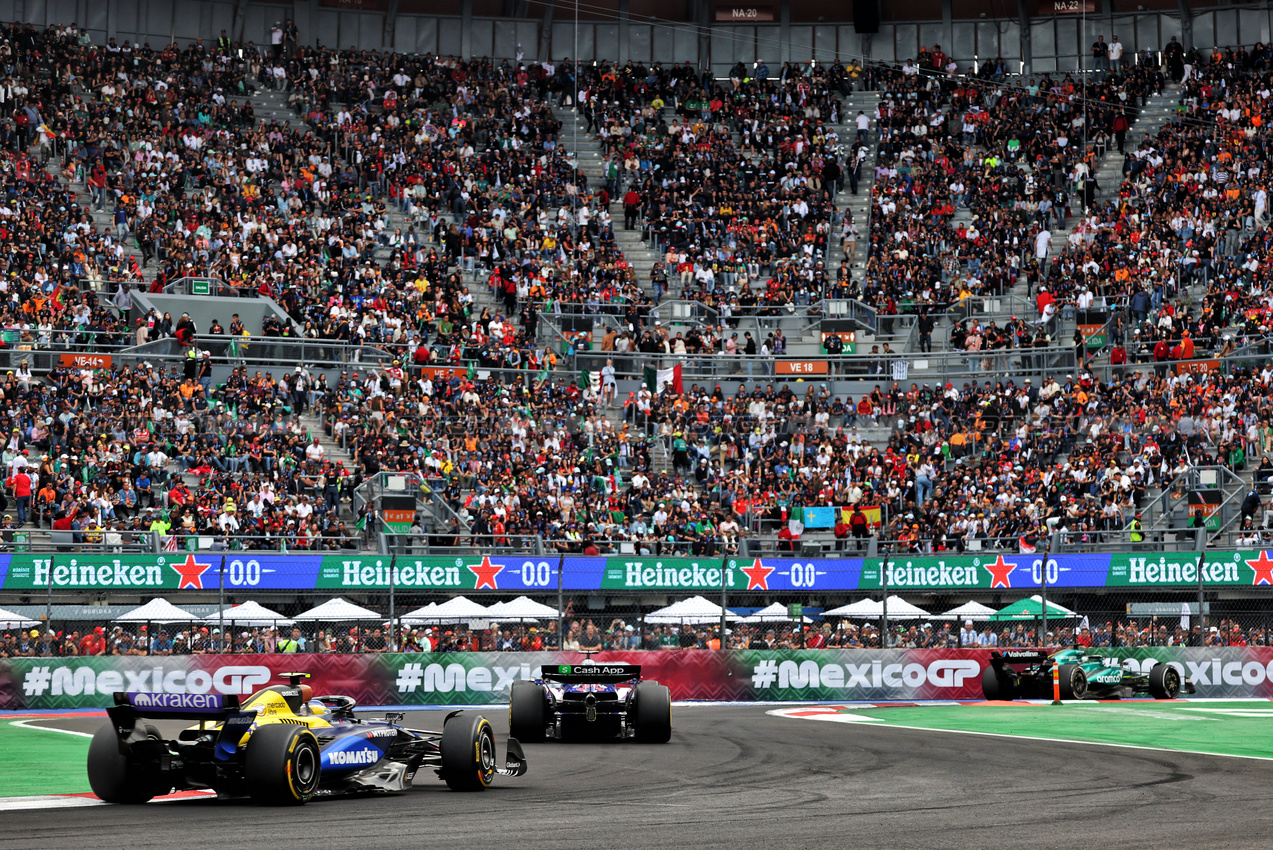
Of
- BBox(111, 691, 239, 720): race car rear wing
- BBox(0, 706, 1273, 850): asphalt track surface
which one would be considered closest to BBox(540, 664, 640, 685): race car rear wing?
BBox(0, 706, 1273, 850): asphalt track surface

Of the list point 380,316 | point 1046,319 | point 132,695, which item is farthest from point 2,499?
point 1046,319

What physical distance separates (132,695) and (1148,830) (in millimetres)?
7805

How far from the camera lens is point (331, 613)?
32156 millimetres

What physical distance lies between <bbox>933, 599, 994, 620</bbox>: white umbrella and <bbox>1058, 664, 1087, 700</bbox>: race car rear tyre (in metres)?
2.79

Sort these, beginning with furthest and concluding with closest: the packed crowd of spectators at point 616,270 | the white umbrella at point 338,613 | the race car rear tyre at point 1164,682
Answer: the packed crowd of spectators at point 616,270, the white umbrella at point 338,613, the race car rear tyre at point 1164,682

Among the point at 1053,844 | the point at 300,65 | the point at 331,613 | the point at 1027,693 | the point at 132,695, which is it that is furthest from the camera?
the point at 300,65

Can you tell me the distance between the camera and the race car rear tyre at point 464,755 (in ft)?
46.6

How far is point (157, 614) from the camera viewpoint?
30.6m

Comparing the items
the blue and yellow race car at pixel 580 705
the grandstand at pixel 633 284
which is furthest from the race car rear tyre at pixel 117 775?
the grandstand at pixel 633 284

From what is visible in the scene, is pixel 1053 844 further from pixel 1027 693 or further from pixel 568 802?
pixel 1027 693

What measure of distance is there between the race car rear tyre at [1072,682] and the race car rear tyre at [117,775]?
20.2m

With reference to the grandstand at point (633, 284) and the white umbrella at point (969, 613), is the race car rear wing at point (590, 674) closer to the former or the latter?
the grandstand at point (633, 284)

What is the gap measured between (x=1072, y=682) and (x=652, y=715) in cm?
1184

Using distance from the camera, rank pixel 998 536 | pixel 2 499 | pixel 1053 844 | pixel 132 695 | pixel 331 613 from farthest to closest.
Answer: pixel 998 536 → pixel 2 499 → pixel 331 613 → pixel 132 695 → pixel 1053 844
